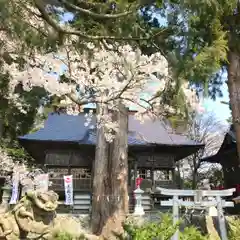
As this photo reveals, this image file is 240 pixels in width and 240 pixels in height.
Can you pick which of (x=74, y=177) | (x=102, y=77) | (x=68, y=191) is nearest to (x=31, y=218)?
(x=102, y=77)

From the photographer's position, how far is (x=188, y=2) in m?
3.34

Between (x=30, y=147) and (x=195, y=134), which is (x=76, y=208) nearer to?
(x=30, y=147)

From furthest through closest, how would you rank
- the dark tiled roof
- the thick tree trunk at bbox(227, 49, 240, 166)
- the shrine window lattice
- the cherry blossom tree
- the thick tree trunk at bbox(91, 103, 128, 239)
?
the dark tiled roof, the shrine window lattice, the thick tree trunk at bbox(227, 49, 240, 166), the thick tree trunk at bbox(91, 103, 128, 239), the cherry blossom tree

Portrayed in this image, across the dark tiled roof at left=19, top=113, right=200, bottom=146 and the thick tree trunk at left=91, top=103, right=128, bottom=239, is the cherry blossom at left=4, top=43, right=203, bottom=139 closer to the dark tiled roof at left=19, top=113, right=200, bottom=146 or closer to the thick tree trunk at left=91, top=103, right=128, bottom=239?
the thick tree trunk at left=91, top=103, right=128, bottom=239

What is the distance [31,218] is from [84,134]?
9448mm

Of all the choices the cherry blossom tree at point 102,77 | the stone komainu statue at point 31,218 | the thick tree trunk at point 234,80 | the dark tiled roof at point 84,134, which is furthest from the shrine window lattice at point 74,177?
the cherry blossom tree at point 102,77

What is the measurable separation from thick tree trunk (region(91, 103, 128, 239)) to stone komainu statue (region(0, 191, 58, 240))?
111 inches

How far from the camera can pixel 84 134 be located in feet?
48.0

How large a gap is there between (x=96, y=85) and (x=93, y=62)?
20.0 inches

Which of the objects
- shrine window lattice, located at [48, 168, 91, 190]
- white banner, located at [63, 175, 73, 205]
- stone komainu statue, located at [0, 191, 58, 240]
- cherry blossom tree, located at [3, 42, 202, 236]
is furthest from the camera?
shrine window lattice, located at [48, 168, 91, 190]

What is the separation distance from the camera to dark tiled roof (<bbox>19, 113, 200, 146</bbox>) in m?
14.0

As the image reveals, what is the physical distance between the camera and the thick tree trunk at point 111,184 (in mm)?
8258

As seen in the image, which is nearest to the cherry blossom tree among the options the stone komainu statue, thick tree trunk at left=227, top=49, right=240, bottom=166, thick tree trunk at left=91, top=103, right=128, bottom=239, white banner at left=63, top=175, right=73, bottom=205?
the stone komainu statue

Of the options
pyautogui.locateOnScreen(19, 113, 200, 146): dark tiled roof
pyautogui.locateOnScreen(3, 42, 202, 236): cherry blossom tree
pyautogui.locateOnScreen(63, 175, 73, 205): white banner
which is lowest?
pyautogui.locateOnScreen(63, 175, 73, 205): white banner
